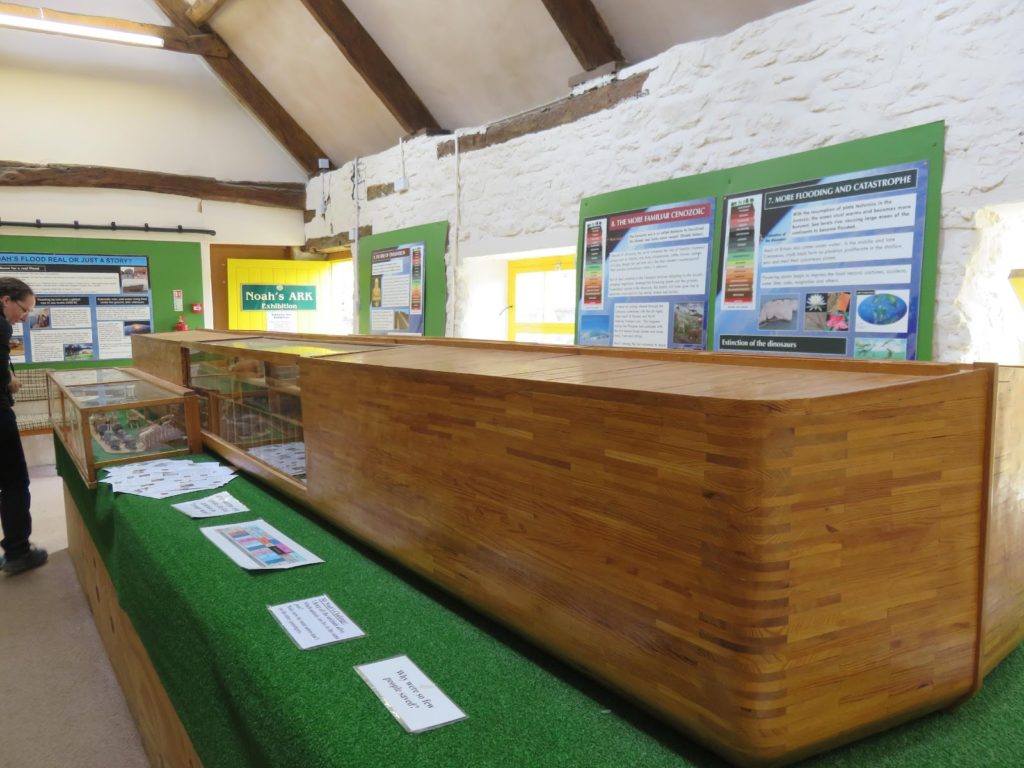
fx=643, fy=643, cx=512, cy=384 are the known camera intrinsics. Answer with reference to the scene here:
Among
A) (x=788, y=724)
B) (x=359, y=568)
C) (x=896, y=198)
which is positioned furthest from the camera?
(x=896, y=198)

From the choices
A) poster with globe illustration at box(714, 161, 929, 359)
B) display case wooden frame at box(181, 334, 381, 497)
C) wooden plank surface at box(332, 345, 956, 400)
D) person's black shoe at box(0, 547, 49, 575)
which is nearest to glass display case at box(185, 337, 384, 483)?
display case wooden frame at box(181, 334, 381, 497)

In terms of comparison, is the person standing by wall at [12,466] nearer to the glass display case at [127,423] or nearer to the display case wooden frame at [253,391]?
the glass display case at [127,423]

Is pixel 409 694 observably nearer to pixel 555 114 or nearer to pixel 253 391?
pixel 253 391

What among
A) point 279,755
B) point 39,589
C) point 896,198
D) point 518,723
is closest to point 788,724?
point 518,723

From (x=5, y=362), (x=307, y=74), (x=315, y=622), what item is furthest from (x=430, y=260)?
(x=315, y=622)

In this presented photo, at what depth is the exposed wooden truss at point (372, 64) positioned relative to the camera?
4938 mm

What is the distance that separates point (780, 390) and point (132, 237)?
24.7 feet

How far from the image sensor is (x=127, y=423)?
2.56m

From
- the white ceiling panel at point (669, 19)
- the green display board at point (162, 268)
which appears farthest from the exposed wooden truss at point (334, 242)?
the white ceiling panel at point (669, 19)

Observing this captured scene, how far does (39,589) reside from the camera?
359 centimetres

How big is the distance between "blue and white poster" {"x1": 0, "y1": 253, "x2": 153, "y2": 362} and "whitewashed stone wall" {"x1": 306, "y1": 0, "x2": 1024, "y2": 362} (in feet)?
15.4

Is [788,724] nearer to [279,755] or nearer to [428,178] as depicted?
[279,755]

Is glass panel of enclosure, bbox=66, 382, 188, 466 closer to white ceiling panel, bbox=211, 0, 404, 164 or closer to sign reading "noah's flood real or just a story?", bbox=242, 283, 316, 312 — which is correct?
white ceiling panel, bbox=211, 0, 404, 164

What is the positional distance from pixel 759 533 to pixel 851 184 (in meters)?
2.55
